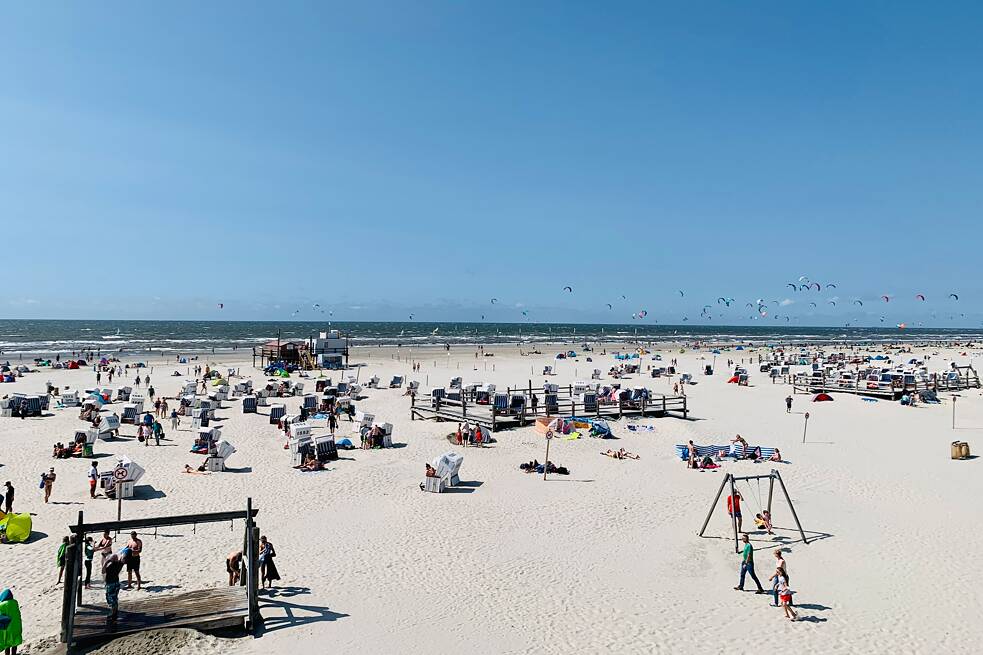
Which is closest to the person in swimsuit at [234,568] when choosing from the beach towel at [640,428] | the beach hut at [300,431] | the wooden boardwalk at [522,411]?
the beach hut at [300,431]

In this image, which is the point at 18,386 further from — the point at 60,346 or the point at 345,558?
A: the point at 60,346

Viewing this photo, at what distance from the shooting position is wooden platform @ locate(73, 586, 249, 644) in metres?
8.46

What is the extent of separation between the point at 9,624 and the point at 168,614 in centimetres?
181

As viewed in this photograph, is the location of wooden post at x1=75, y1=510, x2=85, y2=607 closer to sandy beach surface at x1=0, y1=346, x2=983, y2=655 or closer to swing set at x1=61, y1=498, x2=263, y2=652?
swing set at x1=61, y1=498, x2=263, y2=652

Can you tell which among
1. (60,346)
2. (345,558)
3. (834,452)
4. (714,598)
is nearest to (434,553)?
(345,558)

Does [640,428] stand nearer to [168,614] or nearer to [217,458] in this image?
[217,458]

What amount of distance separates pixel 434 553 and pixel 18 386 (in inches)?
1447

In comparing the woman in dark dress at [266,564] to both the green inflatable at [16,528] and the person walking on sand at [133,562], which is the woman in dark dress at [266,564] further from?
the green inflatable at [16,528]

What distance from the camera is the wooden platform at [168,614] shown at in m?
8.46

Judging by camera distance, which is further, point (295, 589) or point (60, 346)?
point (60, 346)

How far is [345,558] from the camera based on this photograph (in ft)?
38.5

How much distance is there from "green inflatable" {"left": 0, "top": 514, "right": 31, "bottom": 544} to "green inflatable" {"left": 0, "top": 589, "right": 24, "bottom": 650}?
5.22m

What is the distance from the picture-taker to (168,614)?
8.88m

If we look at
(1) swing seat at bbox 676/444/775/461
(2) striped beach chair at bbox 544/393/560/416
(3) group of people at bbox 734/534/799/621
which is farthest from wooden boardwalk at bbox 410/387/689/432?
(3) group of people at bbox 734/534/799/621
